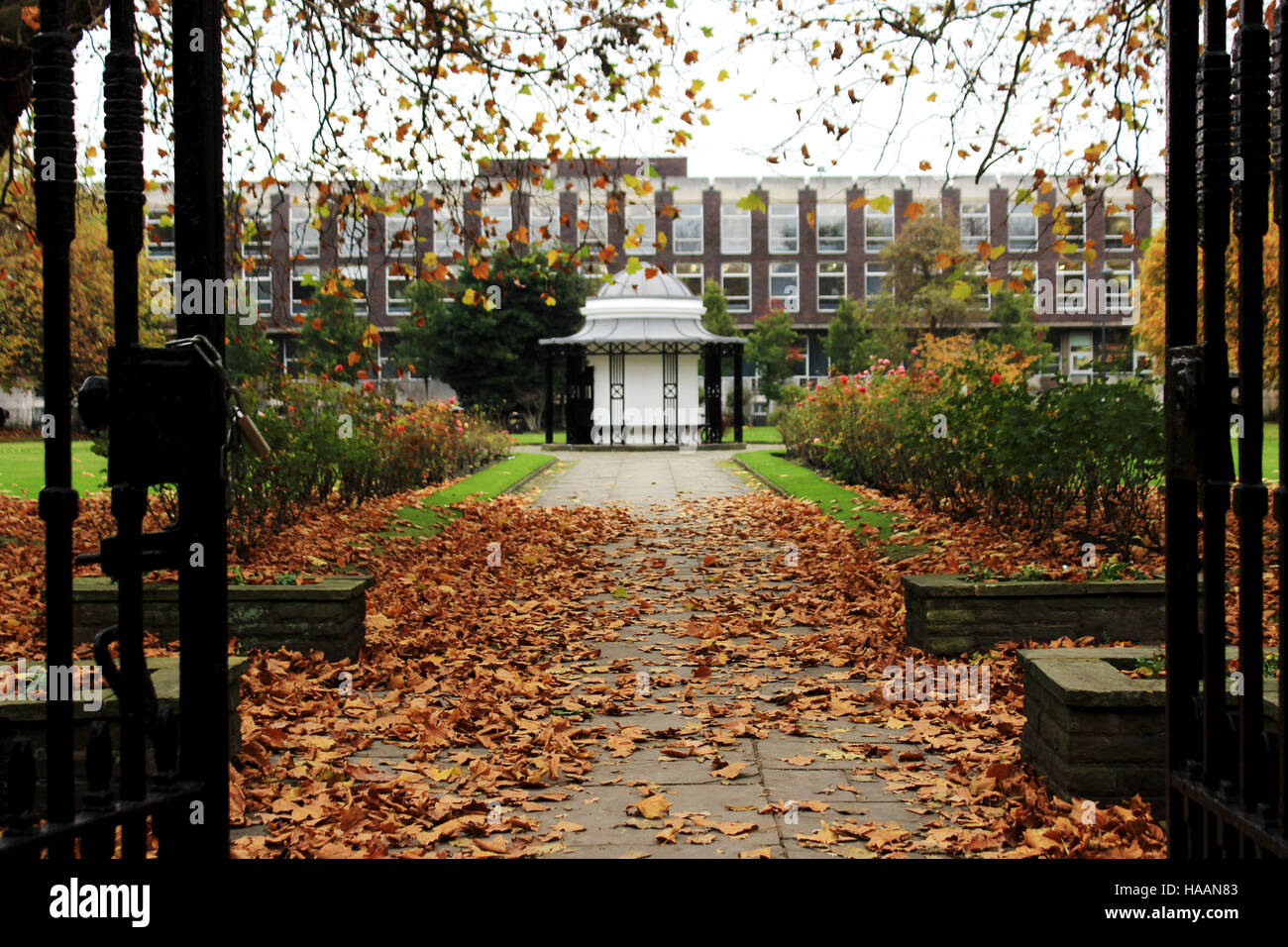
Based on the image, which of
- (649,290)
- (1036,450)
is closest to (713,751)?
(1036,450)

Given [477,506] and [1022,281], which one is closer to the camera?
[1022,281]

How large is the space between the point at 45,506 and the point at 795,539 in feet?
33.4

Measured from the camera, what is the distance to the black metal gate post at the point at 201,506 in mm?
2295

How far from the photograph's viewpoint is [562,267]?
10438mm

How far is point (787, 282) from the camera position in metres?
62.0

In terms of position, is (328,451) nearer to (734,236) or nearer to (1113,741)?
(1113,741)

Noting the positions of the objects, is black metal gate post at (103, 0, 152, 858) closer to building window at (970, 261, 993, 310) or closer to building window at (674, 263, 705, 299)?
building window at (970, 261, 993, 310)

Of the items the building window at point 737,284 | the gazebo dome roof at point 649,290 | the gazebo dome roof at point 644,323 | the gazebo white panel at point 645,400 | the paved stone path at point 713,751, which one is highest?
the building window at point 737,284

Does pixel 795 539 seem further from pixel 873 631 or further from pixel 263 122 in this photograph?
pixel 263 122

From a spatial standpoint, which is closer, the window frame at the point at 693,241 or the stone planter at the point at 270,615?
the stone planter at the point at 270,615

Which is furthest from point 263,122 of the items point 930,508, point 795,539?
point 930,508

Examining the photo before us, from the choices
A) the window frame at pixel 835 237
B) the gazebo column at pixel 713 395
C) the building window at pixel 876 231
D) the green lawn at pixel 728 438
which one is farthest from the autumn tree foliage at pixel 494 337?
the building window at pixel 876 231

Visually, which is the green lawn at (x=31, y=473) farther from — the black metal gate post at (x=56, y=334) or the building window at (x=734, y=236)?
the building window at (x=734, y=236)

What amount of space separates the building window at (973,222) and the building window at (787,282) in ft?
28.3
